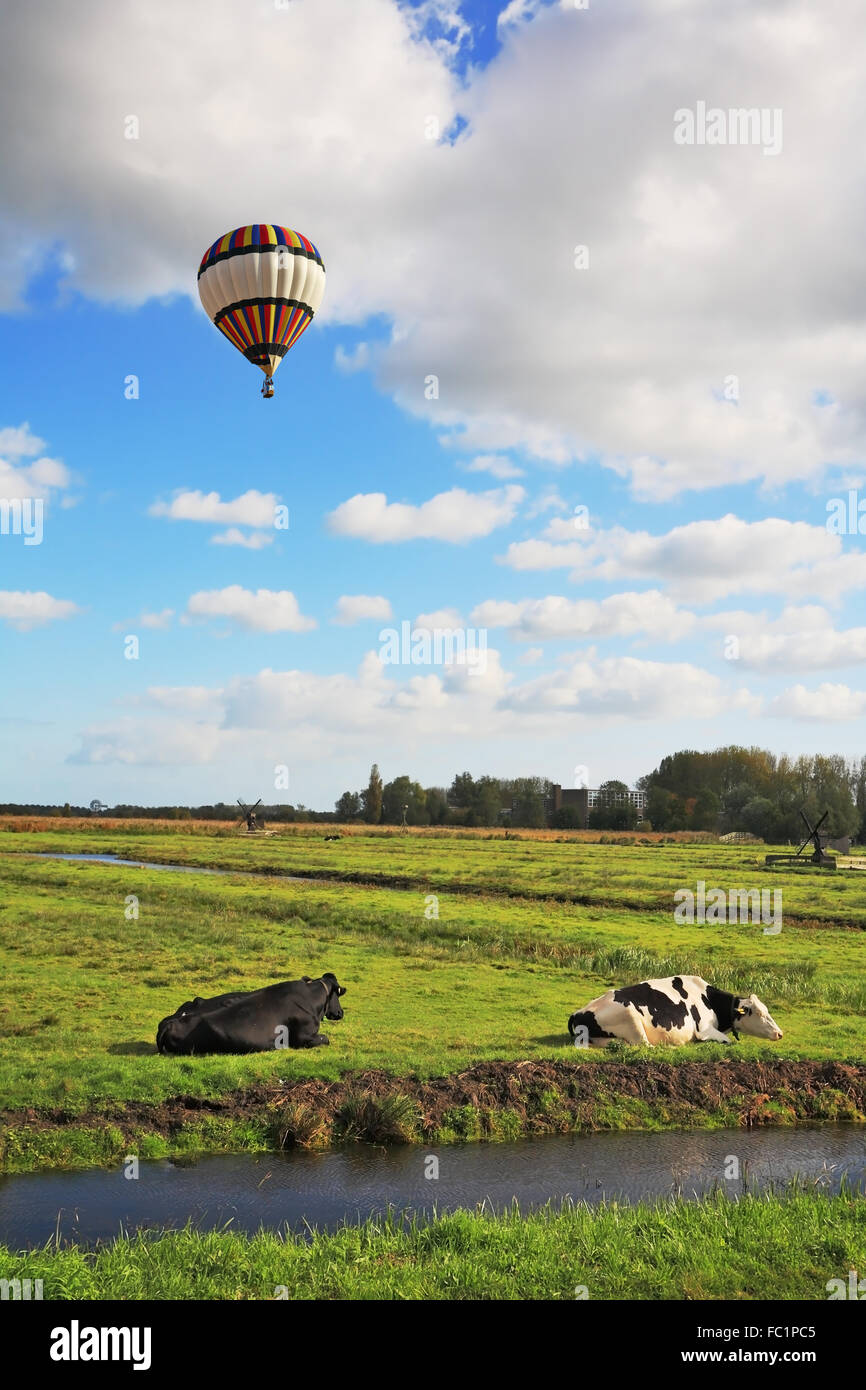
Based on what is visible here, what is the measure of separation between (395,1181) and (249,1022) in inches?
199

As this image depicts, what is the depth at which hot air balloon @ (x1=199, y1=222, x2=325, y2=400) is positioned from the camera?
2855cm

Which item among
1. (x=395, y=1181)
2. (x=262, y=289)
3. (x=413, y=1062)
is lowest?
(x=395, y=1181)

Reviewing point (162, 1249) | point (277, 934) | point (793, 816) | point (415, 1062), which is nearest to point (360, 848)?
point (277, 934)

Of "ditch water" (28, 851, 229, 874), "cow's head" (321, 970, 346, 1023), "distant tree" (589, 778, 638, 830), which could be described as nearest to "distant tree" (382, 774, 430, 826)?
"distant tree" (589, 778, 638, 830)

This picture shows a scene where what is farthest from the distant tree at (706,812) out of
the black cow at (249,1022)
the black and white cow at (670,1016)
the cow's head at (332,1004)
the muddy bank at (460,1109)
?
the black cow at (249,1022)

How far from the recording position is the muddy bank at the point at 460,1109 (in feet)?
36.4

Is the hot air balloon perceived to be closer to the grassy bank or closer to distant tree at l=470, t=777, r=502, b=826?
the grassy bank

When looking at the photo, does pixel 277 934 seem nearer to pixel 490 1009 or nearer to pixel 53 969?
pixel 53 969

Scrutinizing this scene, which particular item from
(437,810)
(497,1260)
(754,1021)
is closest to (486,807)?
(437,810)

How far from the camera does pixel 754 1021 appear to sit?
16156 millimetres

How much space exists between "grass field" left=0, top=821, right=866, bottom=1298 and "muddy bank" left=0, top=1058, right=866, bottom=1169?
3 centimetres

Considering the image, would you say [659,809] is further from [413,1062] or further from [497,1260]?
[497,1260]

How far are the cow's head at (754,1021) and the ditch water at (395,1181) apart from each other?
3.82 m
